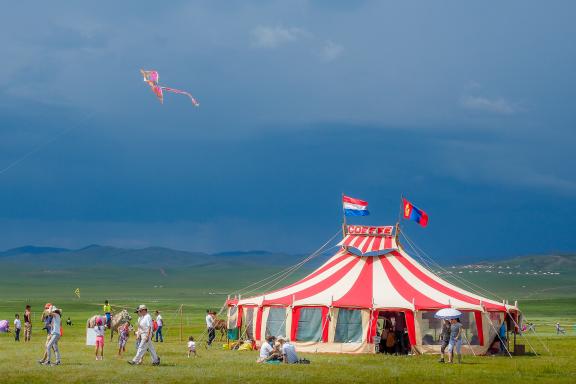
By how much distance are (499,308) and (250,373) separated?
12.5 metres

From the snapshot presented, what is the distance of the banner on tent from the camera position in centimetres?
3629

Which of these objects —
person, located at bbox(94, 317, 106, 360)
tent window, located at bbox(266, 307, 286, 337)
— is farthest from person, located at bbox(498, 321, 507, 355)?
person, located at bbox(94, 317, 106, 360)

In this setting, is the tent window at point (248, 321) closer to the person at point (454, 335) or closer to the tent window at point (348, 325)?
the tent window at point (348, 325)

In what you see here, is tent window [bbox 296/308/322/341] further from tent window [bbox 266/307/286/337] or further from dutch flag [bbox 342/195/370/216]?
dutch flag [bbox 342/195/370/216]

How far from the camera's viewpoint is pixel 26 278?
19725 centimetres

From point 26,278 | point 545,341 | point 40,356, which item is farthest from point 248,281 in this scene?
point 40,356

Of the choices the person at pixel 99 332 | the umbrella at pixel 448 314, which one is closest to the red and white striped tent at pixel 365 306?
the umbrella at pixel 448 314

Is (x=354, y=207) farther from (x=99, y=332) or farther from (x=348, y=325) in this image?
(x=99, y=332)

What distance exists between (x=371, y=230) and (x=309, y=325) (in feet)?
15.9

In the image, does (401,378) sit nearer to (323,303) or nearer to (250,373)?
(250,373)

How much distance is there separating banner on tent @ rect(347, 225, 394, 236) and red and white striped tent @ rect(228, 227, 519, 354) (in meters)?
0.58

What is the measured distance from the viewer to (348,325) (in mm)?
32906

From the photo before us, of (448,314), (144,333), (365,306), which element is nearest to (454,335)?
(448,314)

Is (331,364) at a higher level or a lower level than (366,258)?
lower
